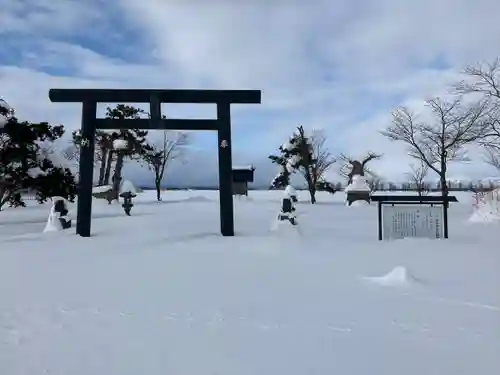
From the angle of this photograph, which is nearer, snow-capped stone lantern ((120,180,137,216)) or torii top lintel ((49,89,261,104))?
torii top lintel ((49,89,261,104))

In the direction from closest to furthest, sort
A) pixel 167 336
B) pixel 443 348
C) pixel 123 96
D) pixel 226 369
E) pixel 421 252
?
pixel 226 369 < pixel 443 348 < pixel 167 336 < pixel 421 252 < pixel 123 96

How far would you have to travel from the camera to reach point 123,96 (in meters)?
10.5

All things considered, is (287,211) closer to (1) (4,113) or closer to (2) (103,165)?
(1) (4,113)

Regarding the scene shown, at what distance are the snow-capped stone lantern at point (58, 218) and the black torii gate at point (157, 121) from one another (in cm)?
104

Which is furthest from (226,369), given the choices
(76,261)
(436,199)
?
(436,199)

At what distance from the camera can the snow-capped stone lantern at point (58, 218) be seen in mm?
11039

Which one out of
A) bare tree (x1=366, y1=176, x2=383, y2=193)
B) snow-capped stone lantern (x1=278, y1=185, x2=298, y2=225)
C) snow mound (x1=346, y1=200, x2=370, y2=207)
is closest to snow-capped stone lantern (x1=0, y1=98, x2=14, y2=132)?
snow-capped stone lantern (x1=278, y1=185, x2=298, y2=225)

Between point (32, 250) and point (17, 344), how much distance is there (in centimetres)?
518

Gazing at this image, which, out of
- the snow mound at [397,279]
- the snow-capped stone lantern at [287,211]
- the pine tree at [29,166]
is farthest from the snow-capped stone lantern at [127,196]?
the snow mound at [397,279]

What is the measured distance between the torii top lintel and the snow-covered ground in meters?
3.83

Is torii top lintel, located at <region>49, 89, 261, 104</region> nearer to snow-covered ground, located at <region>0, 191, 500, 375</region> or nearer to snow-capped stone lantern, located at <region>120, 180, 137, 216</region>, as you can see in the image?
snow-covered ground, located at <region>0, 191, 500, 375</region>

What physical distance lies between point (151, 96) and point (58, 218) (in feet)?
12.7

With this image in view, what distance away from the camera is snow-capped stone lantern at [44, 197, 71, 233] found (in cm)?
1104

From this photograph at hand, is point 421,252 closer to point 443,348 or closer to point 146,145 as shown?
point 443,348
